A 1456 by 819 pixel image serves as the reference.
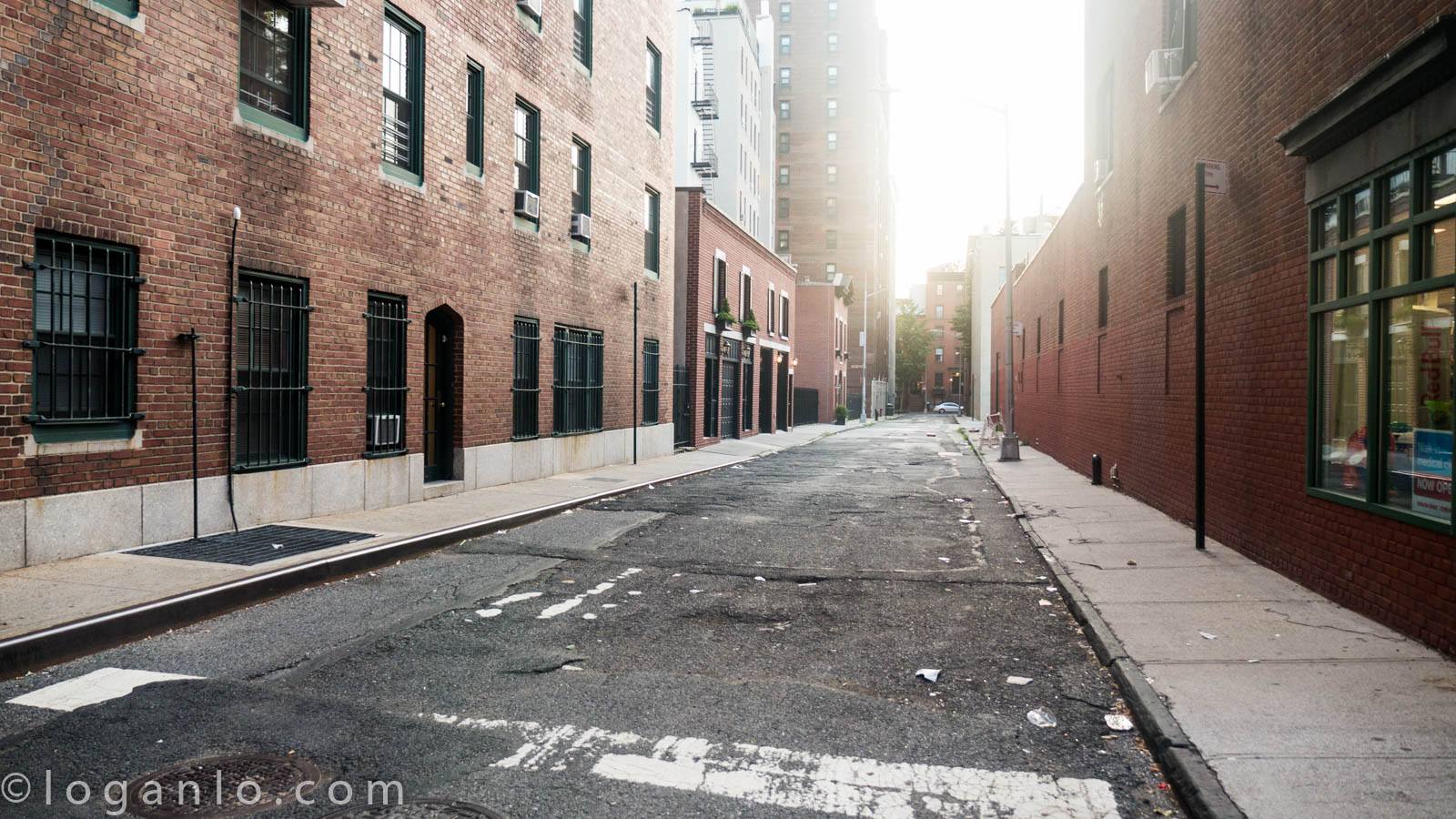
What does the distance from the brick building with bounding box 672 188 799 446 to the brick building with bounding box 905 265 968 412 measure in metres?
81.9

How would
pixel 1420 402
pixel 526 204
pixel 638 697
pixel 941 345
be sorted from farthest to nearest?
pixel 941 345
pixel 526 204
pixel 1420 402
pixel 638 697

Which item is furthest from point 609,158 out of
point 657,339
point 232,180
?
point 232,180

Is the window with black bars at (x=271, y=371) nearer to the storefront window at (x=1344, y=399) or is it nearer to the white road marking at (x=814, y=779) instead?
the white road marking at (x=814, y=779)

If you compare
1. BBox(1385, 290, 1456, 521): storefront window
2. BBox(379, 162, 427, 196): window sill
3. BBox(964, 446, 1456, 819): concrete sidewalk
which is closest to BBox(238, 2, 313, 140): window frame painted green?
BBox(379, 162, 427, 196): window sill

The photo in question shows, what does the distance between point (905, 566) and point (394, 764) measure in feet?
19.5

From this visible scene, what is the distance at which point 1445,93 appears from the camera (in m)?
5.48

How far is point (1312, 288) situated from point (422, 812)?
7.55m

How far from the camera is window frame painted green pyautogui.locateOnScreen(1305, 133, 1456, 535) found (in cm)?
577

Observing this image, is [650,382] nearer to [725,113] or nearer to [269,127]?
[269,127]

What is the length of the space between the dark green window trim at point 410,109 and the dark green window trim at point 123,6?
4.25 m

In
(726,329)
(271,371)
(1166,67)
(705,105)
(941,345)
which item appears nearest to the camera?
(271,371)

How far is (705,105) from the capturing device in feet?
126

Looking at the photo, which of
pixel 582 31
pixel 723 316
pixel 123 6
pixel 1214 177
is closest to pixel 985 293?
pixel 723 316

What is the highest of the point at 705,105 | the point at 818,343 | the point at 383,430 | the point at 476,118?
the point at 705,105
